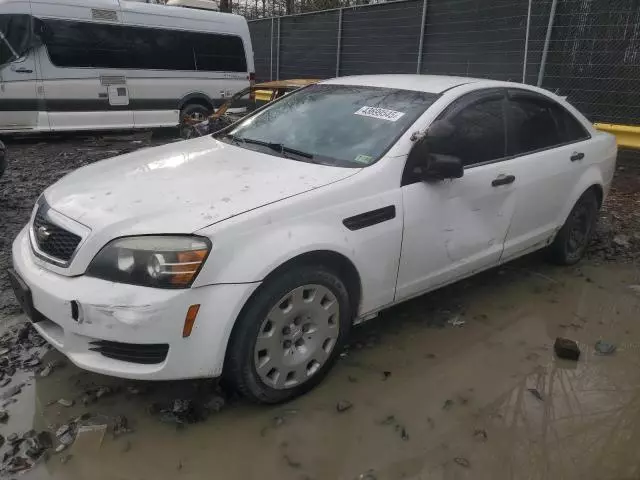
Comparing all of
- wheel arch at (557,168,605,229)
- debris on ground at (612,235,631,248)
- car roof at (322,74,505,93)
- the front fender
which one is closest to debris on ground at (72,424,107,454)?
the front fender

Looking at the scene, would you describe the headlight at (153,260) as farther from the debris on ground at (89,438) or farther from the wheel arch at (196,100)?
the wheel arch at (196,100)

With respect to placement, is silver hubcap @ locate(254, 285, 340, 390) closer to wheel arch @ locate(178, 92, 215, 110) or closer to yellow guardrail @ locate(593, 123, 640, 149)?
yellow guardrail @ locate(593, 123, 640, 149)

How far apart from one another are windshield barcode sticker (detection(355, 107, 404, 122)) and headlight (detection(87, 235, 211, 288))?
1.51 metres

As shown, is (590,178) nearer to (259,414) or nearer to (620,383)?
(620,383)

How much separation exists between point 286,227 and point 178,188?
0.61 meters

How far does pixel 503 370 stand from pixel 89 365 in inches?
87.2

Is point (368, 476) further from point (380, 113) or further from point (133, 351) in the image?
point (380, 113)

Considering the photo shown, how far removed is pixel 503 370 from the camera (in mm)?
3166

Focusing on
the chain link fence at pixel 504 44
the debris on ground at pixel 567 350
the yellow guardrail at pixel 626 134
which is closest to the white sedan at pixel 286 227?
the debris on ground at pixel 567 350

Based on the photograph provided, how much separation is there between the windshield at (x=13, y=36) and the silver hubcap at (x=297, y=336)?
28.2 feet

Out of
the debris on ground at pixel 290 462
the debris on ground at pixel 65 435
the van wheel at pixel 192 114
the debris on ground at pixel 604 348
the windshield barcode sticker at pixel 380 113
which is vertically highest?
the windshield barcode sticker at pixel 380 113

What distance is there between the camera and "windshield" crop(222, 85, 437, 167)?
3.16 meters

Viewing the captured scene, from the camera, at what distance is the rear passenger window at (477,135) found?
3393 mm

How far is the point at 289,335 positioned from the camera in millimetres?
2705
